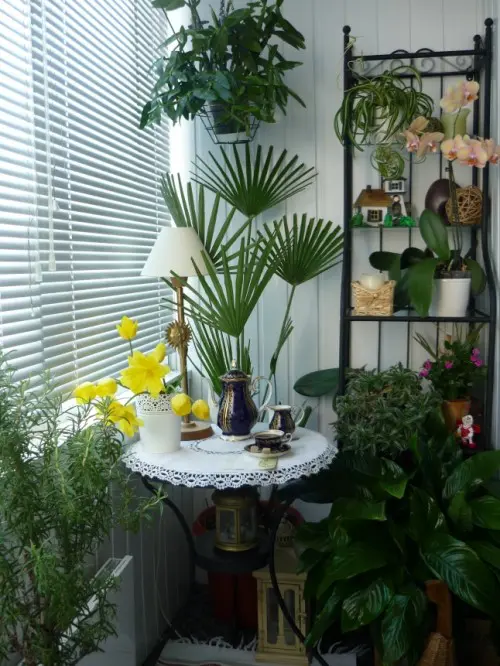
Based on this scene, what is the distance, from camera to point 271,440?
6.13 feet

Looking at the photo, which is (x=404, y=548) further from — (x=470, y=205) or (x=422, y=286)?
→ (x=470, y=205)

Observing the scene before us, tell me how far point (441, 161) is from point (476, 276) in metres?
0.52

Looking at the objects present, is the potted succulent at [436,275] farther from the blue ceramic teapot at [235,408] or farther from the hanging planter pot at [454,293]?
the blue ceramic teapot at [235,408]

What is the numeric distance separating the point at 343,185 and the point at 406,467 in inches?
43.6

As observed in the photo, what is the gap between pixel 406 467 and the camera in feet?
7.70

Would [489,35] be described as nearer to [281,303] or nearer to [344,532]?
[281,303]

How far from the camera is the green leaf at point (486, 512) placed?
183 centimetres

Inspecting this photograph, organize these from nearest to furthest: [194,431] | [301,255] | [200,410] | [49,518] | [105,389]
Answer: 1. [49,518]
2. [105,389]
3. [200,410]
4. [194,431]
5. [301,255]

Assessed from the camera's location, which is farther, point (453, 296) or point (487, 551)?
point (453, 296)

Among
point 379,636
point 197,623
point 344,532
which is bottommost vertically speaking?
point 197,623

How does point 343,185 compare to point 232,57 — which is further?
point 343,185

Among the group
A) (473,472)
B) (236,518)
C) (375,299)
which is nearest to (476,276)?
(375,299)

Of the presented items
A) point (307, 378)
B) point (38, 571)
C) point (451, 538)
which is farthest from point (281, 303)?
point (38, 571)

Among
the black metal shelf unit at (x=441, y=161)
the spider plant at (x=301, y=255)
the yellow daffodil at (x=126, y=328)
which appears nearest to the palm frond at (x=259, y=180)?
the spider plant at (x=301, y=255)
